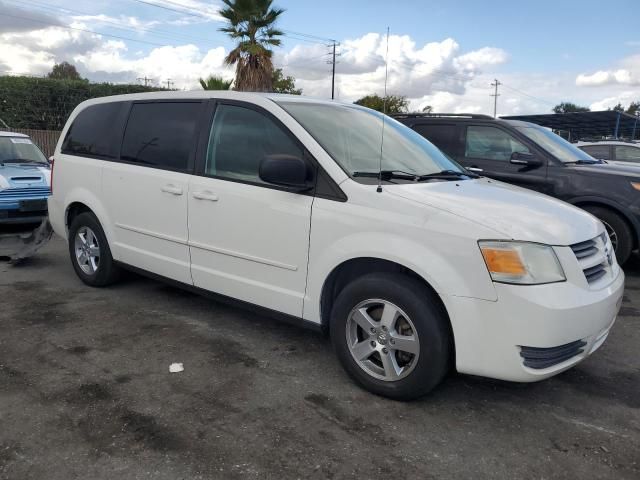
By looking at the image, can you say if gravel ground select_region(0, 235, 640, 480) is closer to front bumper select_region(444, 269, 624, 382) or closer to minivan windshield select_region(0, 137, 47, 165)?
front bumper select_region(444, 269, 624, 382)

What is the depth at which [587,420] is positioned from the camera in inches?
122

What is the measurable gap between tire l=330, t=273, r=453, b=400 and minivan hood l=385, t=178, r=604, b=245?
493 mm

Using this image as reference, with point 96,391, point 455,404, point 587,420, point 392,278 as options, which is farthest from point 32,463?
point 587,420

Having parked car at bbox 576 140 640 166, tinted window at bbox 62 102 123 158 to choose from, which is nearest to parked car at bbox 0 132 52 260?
tinted window at bbox 62 102 123 158

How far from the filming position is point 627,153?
10805 millimetres

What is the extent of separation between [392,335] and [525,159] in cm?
416

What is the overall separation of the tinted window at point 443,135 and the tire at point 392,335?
14.6 ft

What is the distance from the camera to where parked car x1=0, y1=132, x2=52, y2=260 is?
6.38 meters

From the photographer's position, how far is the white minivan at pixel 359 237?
2.87 metres

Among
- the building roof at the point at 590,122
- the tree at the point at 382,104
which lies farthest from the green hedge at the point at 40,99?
the building roof at the point at 590,122

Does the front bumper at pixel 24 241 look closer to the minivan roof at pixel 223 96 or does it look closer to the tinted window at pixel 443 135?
the minivan roof at pixel 223 96

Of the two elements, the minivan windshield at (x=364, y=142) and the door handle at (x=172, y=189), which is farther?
the door handle at (x=172, y=189)

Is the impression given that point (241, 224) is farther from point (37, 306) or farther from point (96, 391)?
point (37, 306)

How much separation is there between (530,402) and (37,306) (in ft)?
13.3
